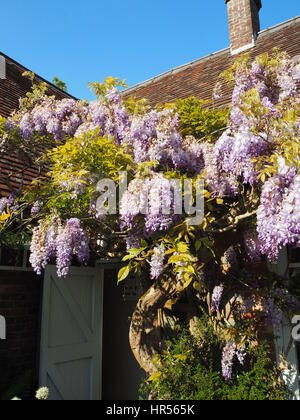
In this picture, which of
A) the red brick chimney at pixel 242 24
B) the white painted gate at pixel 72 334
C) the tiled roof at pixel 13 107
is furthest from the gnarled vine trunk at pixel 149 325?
the red brick chimney at pixel 242 24

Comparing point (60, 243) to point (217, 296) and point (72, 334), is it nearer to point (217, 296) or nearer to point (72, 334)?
point (217, 296)

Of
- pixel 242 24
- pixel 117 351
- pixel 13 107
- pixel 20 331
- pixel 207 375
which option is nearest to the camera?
pixel 207 375

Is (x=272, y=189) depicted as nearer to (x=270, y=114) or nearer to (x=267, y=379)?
(x=270, y=114)

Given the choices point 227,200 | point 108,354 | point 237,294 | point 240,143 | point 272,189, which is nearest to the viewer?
point 272,189

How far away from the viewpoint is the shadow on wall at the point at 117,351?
652 centimetres

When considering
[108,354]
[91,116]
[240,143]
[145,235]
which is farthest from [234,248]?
[108,354]

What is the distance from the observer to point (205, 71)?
8930mm

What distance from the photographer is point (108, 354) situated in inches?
273

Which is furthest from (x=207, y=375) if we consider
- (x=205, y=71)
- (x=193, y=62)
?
(x=193, y=62)

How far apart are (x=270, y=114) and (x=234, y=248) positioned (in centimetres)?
183

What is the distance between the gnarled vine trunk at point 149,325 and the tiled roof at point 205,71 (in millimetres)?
4162

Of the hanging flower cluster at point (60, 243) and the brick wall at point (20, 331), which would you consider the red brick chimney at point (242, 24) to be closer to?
the hanging flower cluster at point (60, 243)

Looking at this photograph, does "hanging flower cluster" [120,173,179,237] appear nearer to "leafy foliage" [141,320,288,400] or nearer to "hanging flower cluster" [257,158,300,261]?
"hanging flower cluster" [257,158,300,261]

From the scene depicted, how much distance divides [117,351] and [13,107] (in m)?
5.28
